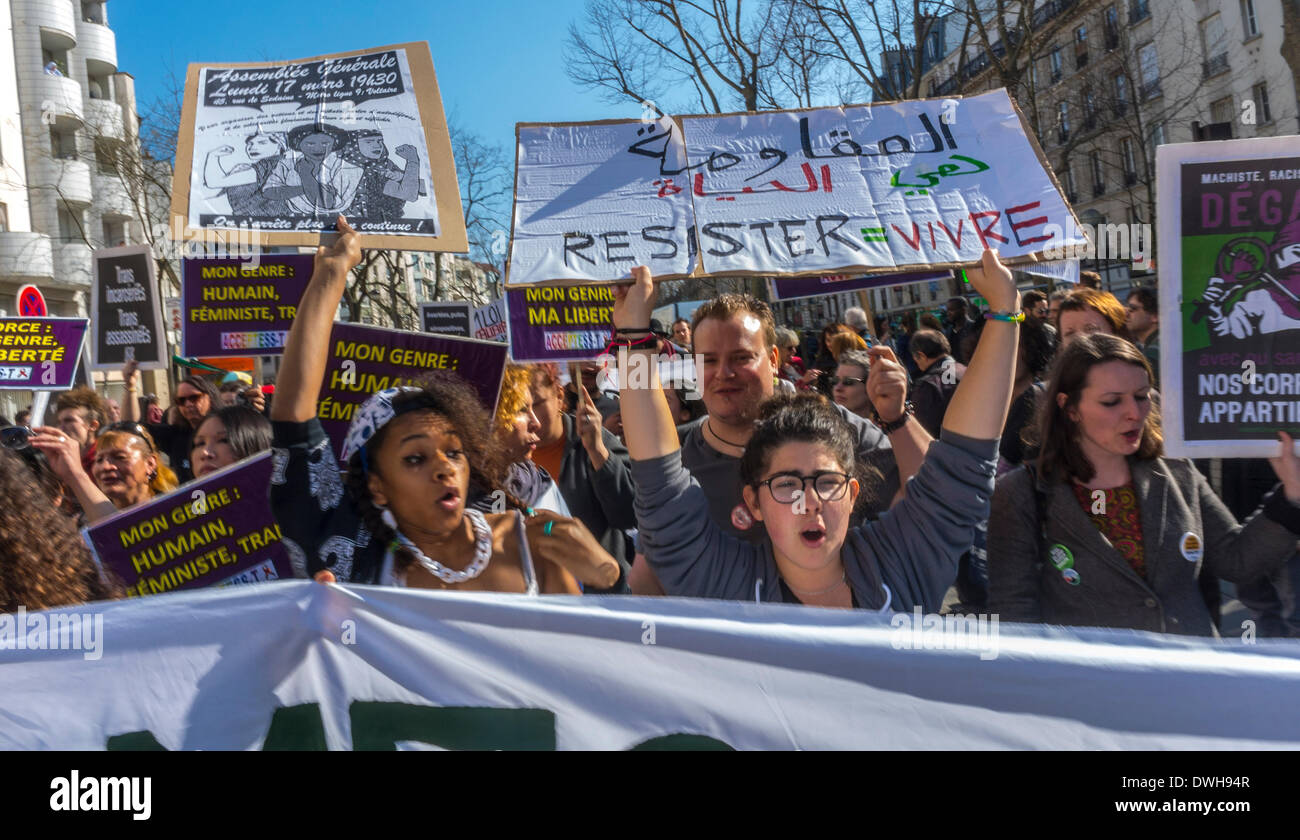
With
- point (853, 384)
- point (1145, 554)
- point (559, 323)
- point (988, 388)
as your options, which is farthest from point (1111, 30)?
point (988, 388)

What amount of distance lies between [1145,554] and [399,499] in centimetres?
184

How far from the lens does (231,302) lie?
639cm

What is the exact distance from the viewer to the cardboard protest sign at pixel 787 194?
304cm

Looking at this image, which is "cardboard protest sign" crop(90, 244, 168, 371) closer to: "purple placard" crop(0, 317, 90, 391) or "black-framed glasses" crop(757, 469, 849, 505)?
"purple placard" crop(0, 317, 90, 391)

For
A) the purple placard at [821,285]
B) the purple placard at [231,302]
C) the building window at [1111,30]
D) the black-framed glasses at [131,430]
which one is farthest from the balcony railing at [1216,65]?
the black-framed glasses at [131,430]

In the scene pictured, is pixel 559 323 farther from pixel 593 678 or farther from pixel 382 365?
pixel 593 678

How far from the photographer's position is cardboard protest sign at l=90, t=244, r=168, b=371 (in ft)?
22.8

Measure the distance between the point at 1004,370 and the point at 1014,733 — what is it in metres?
0.90

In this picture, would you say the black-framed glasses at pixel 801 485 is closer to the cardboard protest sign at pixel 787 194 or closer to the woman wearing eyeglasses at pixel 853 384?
the cardboard protest sign at pixel 787 194

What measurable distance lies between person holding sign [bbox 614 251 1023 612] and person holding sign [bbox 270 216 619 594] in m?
0.31

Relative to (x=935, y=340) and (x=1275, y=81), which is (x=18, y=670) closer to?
(x=935, y=340)

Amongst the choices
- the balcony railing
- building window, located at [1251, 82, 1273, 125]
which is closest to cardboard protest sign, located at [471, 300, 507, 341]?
building window, located at [1251, 82, 1273, 125]
